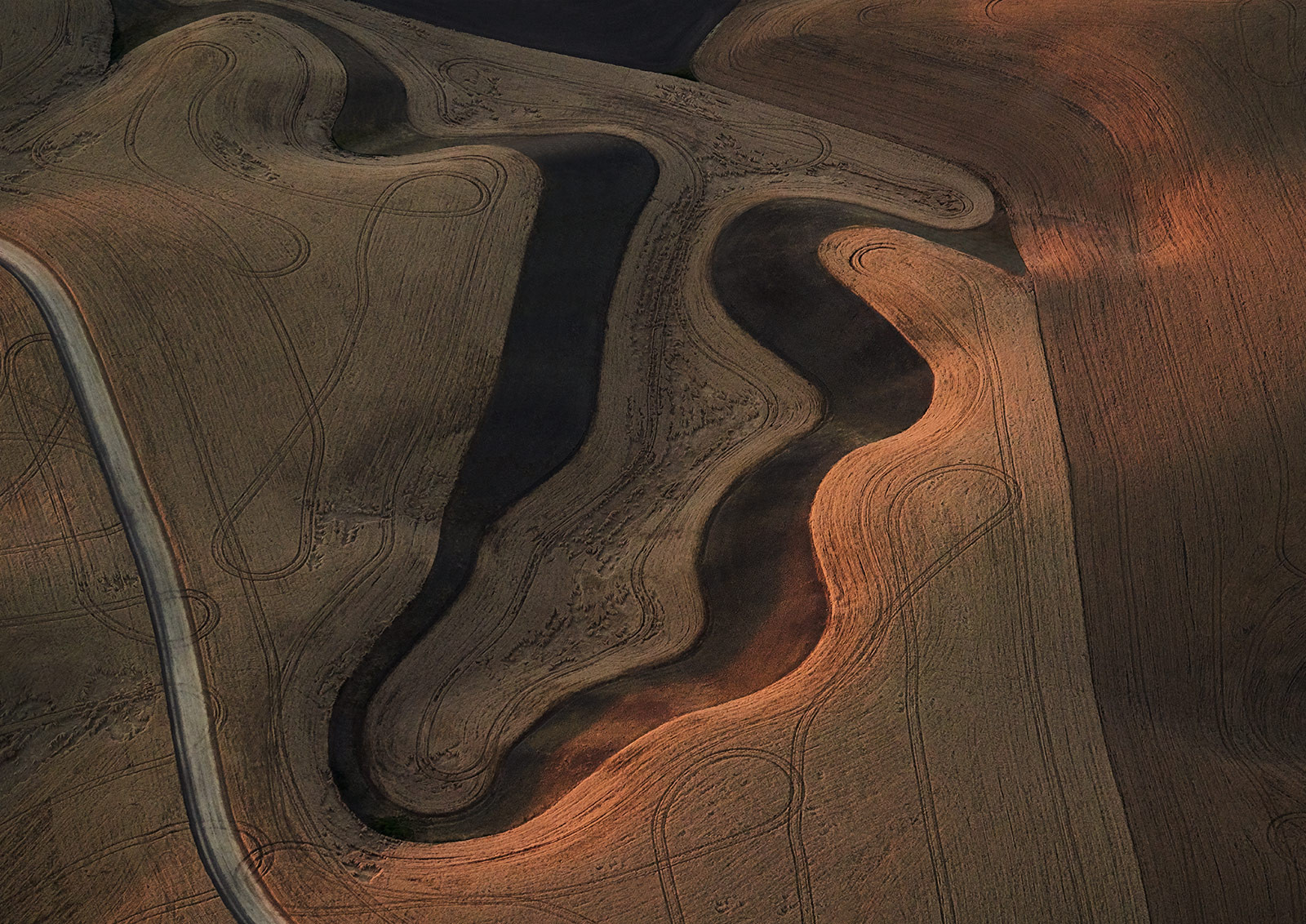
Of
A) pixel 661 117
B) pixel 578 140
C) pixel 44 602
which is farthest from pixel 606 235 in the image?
pixel 44 602

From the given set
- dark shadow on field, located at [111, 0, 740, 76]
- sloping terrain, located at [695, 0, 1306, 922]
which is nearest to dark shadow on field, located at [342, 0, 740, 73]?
dark shadow on field, located at [111, 0, 740, 76]

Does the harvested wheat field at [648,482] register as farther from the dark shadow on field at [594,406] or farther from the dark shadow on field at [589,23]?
the dark shadow on field at [589,23]

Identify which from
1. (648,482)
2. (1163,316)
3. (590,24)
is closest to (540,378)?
(648,482)

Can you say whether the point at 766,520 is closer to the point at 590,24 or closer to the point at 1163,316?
the point at 1163,316

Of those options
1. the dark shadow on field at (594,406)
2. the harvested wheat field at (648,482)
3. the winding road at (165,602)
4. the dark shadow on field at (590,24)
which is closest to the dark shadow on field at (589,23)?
the dark shadow on field at (590,24)

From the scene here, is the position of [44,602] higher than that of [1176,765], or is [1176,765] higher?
[44,602]

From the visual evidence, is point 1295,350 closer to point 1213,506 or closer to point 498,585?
point 1213,506

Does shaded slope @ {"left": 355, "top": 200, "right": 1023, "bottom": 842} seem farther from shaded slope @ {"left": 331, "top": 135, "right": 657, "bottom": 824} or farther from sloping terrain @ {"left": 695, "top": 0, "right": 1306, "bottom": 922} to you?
sloping terrain @ {"left": 695, "top": 0, "right": 1306, "bottom": 922}
